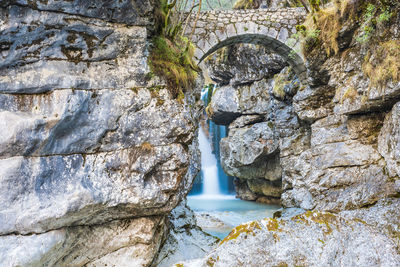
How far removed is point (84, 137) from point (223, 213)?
8731mm

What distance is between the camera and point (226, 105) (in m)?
14.6

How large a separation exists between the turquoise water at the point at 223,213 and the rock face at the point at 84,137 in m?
4.21

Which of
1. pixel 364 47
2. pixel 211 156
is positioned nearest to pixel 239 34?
pixel 364 47

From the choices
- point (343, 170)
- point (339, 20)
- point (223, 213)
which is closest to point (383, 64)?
point (339, 20)

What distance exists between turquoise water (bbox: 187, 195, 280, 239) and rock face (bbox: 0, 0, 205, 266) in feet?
13.8

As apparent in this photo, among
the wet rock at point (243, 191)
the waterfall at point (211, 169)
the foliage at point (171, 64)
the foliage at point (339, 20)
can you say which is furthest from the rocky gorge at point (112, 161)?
the waterfall at point (211, 169)

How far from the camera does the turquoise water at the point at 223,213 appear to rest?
320 inches

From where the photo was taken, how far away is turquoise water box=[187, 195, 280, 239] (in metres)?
8.12

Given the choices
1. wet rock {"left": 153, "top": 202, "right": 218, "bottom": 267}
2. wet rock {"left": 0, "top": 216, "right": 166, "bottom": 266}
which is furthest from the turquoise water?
wet rock {"left": 0, "top": 216, "right": 166, "bottom": 266}

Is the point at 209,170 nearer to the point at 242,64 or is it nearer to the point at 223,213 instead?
the point at 223,213

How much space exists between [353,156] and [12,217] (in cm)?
583

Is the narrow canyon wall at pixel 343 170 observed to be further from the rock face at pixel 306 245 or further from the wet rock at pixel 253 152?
the wet rock at pixel 253 152

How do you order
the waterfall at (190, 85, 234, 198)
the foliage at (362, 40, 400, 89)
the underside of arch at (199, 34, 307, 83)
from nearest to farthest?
the foliage at (362, 40, 400, 89), the underside of arch at (199, 34, 307, 83), the waterfall at (190, 85, 234, 198)

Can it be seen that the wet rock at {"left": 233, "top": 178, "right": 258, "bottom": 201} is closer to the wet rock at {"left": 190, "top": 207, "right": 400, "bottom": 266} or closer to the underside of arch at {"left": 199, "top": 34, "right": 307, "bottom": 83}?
the underside of arch at {"left": 199, "top": 34, "right": 307, "bottom": 83}
